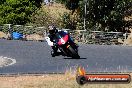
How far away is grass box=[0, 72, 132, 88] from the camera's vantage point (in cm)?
1497

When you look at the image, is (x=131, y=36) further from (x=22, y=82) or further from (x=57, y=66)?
(x=22, y=82)

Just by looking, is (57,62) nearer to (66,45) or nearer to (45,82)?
(66,45)

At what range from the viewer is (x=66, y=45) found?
2378 cm

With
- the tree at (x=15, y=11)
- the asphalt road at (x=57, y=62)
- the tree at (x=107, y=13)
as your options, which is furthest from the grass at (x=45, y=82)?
the tree at (x=15, y=11)

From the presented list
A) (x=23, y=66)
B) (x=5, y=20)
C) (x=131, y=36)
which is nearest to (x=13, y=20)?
(x=5, y=20)

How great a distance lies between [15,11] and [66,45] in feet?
81.5

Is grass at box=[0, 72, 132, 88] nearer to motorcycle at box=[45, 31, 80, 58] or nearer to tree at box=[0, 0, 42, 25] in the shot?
motorcycle at box=[45, 31, 80, 58]

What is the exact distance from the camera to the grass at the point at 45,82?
1497 cm

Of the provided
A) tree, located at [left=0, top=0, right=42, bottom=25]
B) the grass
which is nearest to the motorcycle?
the grass

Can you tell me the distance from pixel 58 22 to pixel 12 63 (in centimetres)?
2892

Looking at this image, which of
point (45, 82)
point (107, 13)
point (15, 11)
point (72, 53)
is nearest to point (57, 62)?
point (72, 53)

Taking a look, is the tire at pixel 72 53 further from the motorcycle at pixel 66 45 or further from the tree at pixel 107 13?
the tree at pixel 107 13

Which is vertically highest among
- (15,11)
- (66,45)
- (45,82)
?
(15,11)

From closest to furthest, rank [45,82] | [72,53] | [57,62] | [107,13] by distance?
[45,82] < [57,62] < [72,53] < [107,13]
